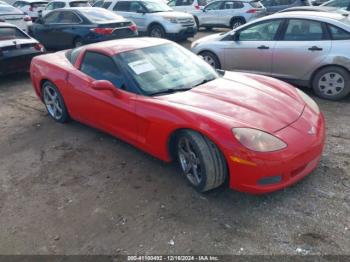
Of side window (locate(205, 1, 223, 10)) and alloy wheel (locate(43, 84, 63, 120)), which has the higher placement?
side window (locate(205, 1, 223, 10))

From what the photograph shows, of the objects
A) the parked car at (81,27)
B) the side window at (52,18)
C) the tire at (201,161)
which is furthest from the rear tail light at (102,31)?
the tire at (201,161)

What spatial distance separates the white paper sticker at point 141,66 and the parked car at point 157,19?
28.2ft

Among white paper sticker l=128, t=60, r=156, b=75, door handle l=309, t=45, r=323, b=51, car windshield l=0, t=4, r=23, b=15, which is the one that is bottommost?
car windshield l=0, t=4, r=23, b=15

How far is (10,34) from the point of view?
8.47m

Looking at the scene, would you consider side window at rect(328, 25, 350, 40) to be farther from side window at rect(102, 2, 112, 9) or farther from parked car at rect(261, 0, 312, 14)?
side window at rect(102, 2, 112, 9)

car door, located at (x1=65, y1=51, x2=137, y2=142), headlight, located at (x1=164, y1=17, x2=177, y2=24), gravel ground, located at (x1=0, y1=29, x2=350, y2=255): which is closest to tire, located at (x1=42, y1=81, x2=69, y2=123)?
car door, located at (x1=65, y1=51, x2=137, y2=142)

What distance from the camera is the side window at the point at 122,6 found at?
13.5 m

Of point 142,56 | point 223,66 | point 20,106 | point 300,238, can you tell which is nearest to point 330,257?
point 300,238

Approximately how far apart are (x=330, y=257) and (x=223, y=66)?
5.21 metres

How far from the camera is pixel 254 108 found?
358 cm

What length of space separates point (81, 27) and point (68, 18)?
902 millimetres

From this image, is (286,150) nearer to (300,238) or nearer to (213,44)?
(300,238)

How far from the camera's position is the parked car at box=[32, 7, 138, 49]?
1016 cm

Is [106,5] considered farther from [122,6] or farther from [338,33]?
[338,33]
